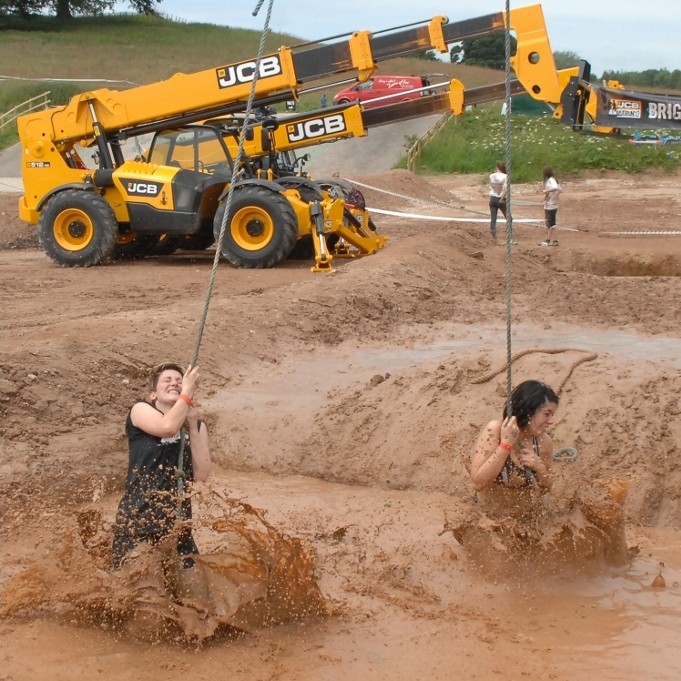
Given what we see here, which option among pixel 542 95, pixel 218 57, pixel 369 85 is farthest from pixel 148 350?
pixel 218 57

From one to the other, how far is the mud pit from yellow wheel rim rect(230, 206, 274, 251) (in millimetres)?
842

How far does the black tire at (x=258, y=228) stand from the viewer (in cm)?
1523

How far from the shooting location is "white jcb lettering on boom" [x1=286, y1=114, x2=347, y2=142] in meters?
16.2

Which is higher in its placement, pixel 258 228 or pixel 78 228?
pixel 78 228

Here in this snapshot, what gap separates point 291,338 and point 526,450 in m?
5.93

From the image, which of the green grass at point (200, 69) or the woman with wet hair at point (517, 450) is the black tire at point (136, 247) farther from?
the green grass at point (200, 69)

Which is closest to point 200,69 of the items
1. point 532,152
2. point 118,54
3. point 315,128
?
point 118,54

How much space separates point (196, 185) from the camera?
15.7 meters

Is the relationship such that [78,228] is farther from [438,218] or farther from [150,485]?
[150,485]

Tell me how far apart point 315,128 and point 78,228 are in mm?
4172

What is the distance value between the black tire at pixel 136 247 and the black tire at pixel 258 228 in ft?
7.43

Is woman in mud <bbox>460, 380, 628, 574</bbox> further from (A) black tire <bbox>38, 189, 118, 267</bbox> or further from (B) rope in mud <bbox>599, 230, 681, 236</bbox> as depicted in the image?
(B) rope in mud <bbox>599, 230, 681, 236</bbox>

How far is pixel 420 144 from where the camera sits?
119 ft

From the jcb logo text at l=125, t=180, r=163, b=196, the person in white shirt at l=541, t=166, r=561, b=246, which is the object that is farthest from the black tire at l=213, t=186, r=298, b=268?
the person in white shirt at l=541, t=166, r=561, b=246
